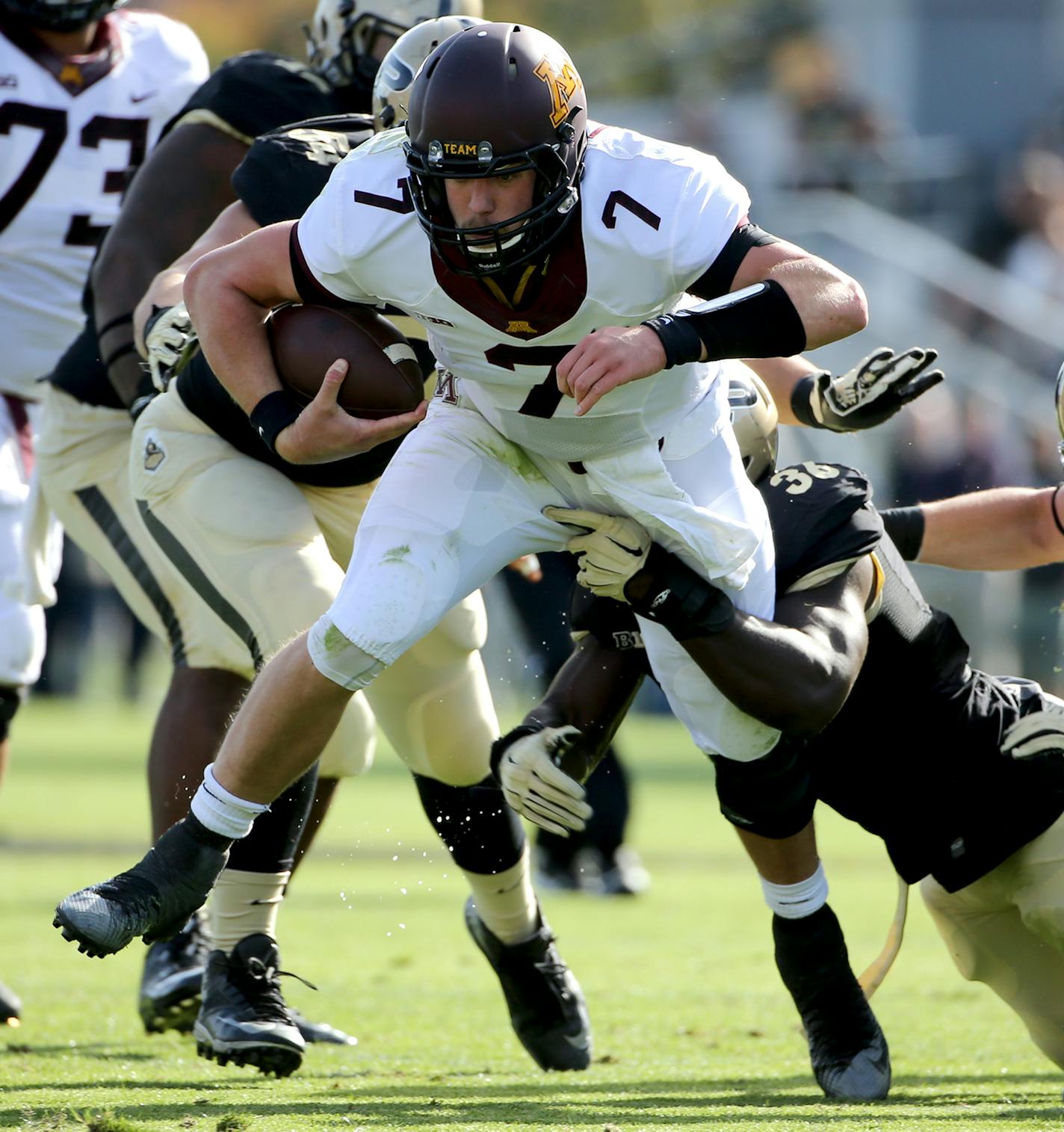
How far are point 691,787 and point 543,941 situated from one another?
6270 mm

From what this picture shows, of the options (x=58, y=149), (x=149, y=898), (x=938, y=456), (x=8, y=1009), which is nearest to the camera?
(x=149, y=898)

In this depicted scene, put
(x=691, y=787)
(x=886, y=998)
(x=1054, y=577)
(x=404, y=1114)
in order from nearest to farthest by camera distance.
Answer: (x=404, y=1114)
(x=886, y=998)
(x=691, y=787)
(x=1054, y=577)

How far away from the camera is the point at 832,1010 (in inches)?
138

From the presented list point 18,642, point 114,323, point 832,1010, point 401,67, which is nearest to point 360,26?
point 401,67

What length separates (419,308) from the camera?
11.0ft

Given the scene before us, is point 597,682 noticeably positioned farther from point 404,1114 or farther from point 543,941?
point 404,1114

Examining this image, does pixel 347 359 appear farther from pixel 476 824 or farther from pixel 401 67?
pixel 476 824

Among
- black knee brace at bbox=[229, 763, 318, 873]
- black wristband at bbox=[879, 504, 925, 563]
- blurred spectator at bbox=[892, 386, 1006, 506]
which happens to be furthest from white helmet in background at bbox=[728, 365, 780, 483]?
blurred spectator at bbox=[892, 386, 1006, 506]

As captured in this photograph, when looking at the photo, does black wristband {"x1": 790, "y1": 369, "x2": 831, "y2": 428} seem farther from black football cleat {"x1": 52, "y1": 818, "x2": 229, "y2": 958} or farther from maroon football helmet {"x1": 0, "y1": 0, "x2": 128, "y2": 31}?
maroon football helmet {"x1": 0, "y1": 0, "x2": 128, "y2": 31}

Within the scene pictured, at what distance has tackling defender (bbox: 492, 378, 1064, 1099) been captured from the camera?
3373mm

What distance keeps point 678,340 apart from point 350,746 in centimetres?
139

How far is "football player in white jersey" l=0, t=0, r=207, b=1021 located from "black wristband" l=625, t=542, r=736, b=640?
2264 millimetres

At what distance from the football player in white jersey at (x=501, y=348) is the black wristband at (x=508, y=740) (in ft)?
0.93

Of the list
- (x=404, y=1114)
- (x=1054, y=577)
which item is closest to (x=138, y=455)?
(x=404, y=1114)
